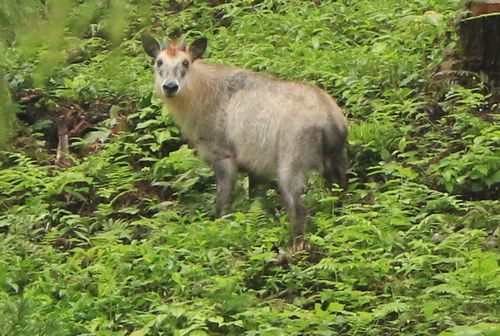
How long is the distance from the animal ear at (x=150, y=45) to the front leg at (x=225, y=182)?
140 centimetres

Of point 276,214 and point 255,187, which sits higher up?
point 255,187

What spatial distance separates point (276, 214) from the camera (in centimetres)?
1011

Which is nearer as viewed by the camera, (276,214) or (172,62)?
(276,214)

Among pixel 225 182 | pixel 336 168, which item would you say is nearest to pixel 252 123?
pixel 225 182

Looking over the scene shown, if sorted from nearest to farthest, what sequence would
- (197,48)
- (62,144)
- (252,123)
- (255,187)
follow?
(252,123) → (255,187) → (197,48) → (62,144)

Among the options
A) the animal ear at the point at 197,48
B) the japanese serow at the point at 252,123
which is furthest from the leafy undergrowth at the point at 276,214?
the animal ear at the point at 197,48

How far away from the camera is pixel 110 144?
39.2ft

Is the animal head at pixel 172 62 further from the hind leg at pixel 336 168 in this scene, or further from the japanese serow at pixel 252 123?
the hind leg at pixel 336 168

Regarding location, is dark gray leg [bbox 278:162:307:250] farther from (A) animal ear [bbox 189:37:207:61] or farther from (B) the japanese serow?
(A) animal ear [bbox 189:37:207:61]

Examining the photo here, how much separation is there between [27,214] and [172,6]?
22.1 feet

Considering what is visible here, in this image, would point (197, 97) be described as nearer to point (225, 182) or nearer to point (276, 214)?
point (225, 182)

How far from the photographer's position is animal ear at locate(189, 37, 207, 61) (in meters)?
11.1

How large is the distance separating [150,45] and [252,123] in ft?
4.66

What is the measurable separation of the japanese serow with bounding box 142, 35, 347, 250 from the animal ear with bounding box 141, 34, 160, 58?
0.04 feet
